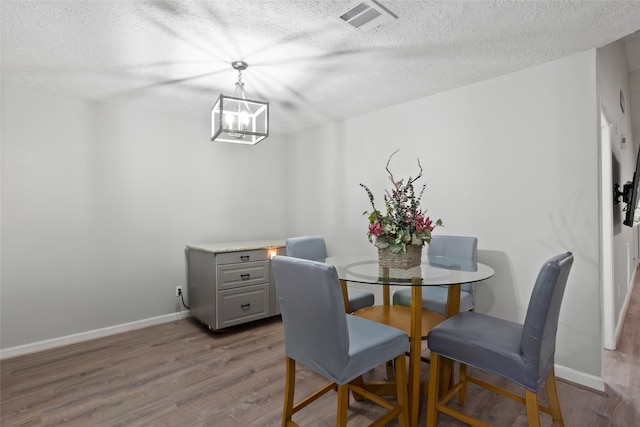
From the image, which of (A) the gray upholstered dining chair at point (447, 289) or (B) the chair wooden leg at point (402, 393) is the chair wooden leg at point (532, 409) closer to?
(B) the chair wooden leg at point (402, 393)

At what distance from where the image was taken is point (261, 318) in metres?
3.63

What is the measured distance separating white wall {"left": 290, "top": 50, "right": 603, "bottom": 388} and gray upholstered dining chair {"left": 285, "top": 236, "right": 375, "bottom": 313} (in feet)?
2.82

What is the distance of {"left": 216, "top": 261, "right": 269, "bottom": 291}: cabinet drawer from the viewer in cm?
330

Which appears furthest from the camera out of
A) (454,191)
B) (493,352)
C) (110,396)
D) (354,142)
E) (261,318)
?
(354,142)

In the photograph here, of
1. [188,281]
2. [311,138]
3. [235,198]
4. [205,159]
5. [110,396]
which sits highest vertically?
[311,138]

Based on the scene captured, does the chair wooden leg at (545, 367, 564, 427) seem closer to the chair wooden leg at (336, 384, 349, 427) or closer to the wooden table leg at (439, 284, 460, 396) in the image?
the wooden table leg at (439, 284, 460, 396)

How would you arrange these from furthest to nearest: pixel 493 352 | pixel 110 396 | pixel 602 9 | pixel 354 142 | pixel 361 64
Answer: pixel 354 142 → pixel 361 64 → pixel 110 396 → pixel 602 9 → pixel 493 352

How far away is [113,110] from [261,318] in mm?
2623

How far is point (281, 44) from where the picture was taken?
2.15 m

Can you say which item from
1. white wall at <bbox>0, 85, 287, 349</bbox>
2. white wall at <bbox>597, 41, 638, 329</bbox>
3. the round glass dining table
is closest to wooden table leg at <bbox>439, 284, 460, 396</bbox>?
the round glass dining table

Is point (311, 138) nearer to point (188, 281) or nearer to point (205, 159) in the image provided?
point (205, 159)

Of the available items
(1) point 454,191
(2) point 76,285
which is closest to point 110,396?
(2) point 76,285

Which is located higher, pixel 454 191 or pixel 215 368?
pixel 454 191

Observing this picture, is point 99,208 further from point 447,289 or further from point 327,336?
point 447,289
